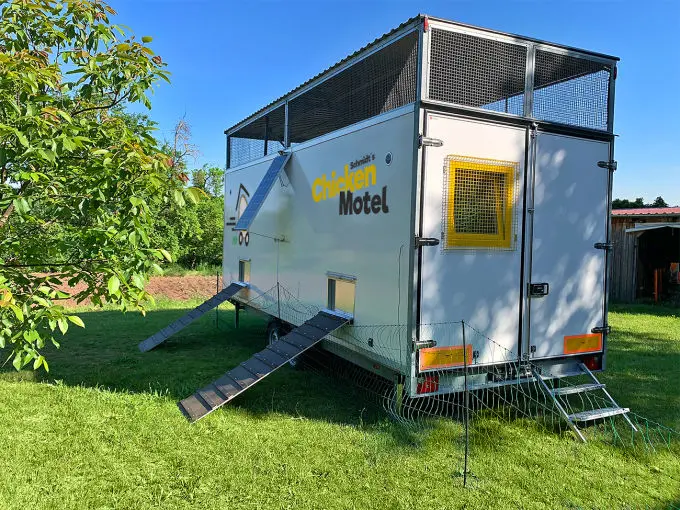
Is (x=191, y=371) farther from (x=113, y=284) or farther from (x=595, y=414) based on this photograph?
(x=595, y=414)

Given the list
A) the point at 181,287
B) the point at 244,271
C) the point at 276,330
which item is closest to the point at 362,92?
the point at 276,330

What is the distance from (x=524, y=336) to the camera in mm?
4980

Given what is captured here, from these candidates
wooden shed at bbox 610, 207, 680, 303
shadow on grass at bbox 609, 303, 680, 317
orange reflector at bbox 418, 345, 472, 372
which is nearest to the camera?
orange reflector at bbox 418, 345, 472, 372

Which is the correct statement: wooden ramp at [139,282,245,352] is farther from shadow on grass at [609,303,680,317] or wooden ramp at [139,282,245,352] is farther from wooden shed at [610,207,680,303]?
wooden shed at [610,207,680,303]

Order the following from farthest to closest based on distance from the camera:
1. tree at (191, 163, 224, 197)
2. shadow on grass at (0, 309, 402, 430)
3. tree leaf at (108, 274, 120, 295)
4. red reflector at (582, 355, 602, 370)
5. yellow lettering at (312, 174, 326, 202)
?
tree at (191, 163, 224, 197)
yellow lettering at (312, 174, 326, 202)
shadow on grass at (0, 309, 402, 430)
red reflector at (582, 355, 602, 370)
tree leaf at (108, 274, 120, 295)

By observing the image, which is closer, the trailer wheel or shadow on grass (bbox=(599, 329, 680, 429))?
shadow on grass (bbox=(599, 329, 680, 429))

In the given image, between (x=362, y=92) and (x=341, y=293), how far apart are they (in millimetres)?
2164

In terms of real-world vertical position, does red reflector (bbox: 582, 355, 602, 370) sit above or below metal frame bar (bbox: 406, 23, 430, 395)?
below

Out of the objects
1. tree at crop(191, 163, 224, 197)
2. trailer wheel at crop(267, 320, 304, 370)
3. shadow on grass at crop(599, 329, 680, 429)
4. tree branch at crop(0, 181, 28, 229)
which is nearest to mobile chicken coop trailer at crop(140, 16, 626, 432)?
shadow on grass at crop(599, 329, 680, 429)

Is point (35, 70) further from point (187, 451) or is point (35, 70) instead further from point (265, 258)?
point (265, 258)

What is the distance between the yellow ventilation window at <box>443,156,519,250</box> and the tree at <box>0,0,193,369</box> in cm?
241

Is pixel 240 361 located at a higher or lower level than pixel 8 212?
lower

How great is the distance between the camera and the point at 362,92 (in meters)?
5.44

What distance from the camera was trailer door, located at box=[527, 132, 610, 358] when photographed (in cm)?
501
